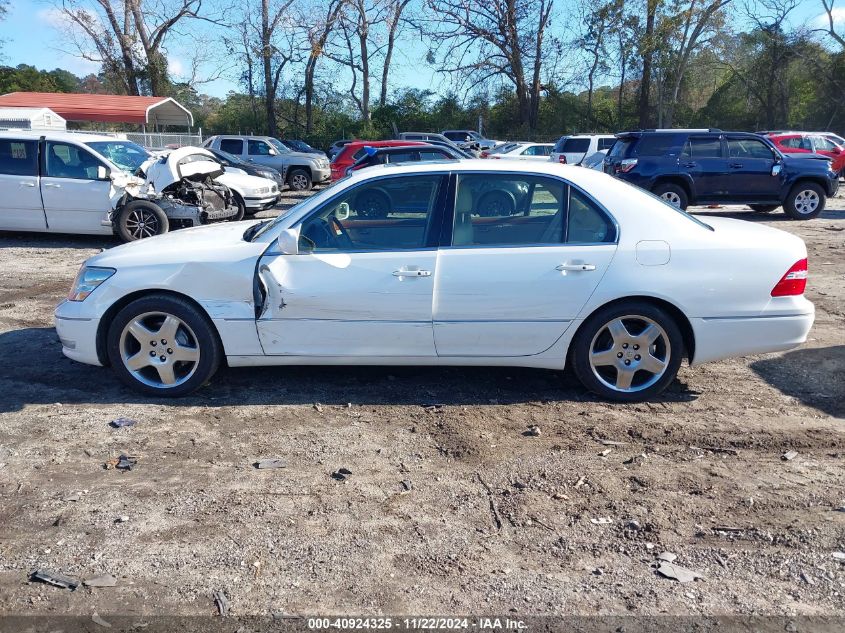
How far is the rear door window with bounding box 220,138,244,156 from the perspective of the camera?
2381 cm

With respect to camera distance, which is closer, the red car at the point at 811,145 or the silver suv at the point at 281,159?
the red car at the point at 811,145

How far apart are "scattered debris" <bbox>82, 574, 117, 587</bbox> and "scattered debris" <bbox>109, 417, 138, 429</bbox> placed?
5.51 ft

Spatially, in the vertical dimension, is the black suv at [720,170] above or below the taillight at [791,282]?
above

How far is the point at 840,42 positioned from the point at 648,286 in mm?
39314

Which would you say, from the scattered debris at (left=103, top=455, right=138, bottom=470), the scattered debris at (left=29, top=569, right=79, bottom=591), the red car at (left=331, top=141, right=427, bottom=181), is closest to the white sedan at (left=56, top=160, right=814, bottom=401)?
the scattered debris at (left=103, top=455, right=138, bottom=470)

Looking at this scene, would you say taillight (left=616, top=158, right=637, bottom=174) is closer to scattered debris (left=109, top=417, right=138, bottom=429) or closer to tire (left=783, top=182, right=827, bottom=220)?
tire (left=783, top=182, right=827, bottom=220)

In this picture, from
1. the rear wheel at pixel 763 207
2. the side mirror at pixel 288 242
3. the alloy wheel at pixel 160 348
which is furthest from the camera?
the rear wheel at pixel 763 207

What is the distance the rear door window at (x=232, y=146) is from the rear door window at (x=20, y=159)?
12.6 meters

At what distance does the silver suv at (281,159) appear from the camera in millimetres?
23328

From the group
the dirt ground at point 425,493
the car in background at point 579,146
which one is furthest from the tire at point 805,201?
the dirt ground at point 425,493

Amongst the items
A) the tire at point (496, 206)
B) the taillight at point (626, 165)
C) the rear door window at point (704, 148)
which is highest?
the rear door window at point (704, 148)

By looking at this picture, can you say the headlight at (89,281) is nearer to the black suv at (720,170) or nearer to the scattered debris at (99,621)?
the scattered debris at (99,621)

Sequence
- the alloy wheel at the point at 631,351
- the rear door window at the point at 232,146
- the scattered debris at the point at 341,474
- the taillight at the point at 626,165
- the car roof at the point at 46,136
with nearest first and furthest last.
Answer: the scattered debris at the point at 341,474 → the alloy wheel at the point at 631,351 → the car roof at the point at 46,136 → the taillight at the point at 626,165 → the rear door window at the point at 232,146

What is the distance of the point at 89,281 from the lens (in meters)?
5.10
